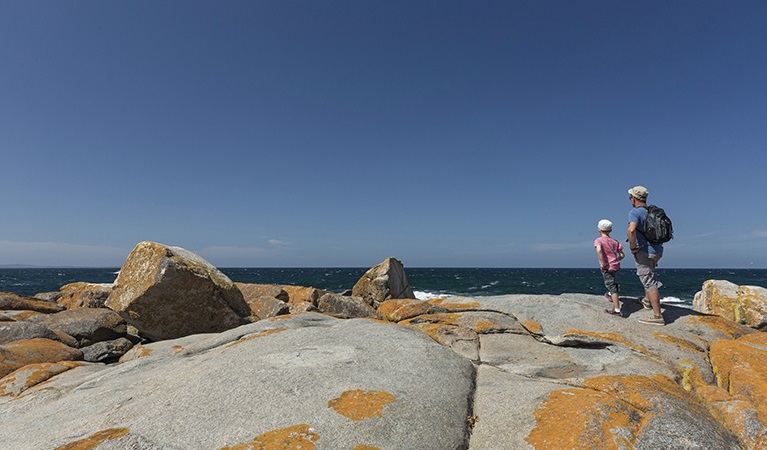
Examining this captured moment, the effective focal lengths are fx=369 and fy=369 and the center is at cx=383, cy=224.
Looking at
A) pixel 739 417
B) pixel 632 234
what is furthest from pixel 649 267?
pixel 739 417

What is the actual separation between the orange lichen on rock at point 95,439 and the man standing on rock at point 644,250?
10133 millimetres

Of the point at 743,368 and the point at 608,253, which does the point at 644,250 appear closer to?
the point at 608,253

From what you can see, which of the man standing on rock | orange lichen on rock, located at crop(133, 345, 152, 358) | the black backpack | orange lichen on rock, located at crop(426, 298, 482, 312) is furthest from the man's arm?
orange lichen on rock, located at crop(133, 345, 152, 358)

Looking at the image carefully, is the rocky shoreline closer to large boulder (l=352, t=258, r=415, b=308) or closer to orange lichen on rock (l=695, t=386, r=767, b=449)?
orange lichen on rock (l=695, t=386, r=767, b=449)

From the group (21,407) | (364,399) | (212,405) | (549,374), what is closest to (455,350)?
(549,374)

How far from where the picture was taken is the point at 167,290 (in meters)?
11.1

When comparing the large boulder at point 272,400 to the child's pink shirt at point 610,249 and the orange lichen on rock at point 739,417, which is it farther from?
the child's pink shirt at point 610,249

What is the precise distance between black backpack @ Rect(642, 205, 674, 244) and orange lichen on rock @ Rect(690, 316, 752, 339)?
220 cm

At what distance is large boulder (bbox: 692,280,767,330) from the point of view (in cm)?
1084

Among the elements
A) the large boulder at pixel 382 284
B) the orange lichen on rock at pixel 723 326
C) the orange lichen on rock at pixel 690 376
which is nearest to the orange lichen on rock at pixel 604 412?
the orange lichen on rock at pixel 690 376

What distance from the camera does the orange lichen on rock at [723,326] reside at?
869cm

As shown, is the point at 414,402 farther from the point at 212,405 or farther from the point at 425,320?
the point at 425,320

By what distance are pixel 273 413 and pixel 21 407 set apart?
14.9ft

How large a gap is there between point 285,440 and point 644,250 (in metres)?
9.17
